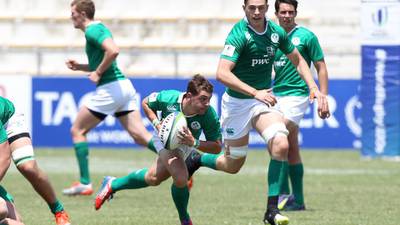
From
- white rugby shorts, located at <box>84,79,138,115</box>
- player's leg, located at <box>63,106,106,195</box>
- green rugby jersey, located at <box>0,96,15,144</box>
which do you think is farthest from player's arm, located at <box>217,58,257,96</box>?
player's leg, located at <box>63,106,106,195</box>

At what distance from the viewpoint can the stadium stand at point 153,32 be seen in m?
25.6

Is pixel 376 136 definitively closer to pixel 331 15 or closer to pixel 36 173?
pixel 331 15

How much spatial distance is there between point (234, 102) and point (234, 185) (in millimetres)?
5224

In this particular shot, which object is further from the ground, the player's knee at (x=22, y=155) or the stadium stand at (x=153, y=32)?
the player's knee at (x=22, y=155)

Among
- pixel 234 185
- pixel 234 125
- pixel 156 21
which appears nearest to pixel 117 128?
pixel 156 21

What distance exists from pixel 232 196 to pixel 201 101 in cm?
439

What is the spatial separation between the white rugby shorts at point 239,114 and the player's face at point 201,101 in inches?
26.9

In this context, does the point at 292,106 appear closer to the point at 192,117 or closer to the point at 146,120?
the point at 192,117

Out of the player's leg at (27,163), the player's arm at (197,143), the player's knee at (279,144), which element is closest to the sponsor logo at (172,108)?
the player's arm at (197,143)

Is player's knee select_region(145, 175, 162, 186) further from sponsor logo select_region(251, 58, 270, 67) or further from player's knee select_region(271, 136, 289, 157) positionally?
sponsor logo select_region(251, 58, 270, 67)

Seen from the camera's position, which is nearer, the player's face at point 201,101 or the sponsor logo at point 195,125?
the player's face at point 201,101

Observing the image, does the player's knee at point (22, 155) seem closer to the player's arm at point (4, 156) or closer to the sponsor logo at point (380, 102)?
the player's arm at point (4, 156)

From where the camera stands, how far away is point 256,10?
10219mm

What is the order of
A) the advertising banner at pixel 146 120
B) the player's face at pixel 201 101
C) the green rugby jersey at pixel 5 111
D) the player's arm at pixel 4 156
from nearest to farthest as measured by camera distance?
1. the player's arm at pixel 4 156
2. the green rugby jersey at pixel 5 111
3. the player's face at pixel 201 101
4. the advertising banner at pixel 146 120
